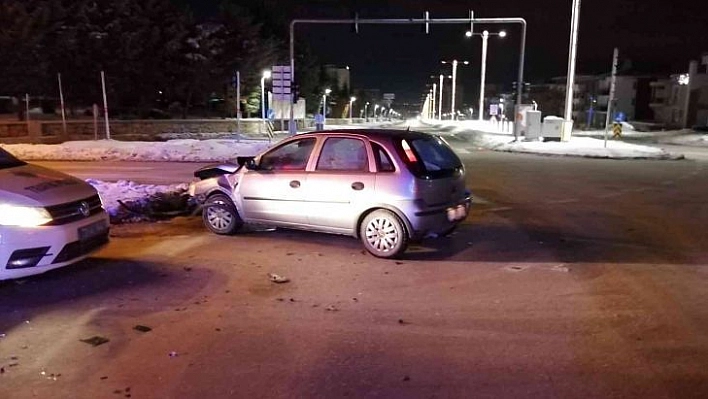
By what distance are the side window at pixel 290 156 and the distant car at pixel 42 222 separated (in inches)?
103

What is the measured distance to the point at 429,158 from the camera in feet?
27.2

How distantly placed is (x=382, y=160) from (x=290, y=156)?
1.54m

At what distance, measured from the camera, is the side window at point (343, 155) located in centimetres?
826

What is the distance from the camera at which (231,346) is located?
516 centimetres

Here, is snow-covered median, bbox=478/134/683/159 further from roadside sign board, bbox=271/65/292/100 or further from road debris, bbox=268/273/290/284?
road debris, bbox=268/273/290/284

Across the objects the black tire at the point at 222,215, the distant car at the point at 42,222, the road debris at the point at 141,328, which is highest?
the distant car at the point at 42,222

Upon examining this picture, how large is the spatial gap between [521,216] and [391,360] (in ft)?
22.9

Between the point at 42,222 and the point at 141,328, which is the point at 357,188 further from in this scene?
the point at 42,222

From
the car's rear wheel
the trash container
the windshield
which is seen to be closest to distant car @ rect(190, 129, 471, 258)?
the car's rear wheel

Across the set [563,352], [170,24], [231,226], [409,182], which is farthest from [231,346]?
[170,24]

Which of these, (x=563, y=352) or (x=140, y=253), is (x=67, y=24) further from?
(x=563, y=352)

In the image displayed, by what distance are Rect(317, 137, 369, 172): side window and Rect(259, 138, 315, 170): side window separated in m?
0.26

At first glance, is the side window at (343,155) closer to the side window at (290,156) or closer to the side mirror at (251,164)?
the side window at (290,156)

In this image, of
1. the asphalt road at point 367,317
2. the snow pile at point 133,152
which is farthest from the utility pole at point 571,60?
the asphalt road at point 367,317
